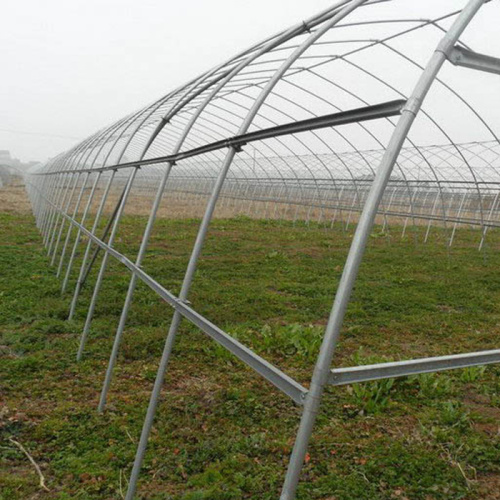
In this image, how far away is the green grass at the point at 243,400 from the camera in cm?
343

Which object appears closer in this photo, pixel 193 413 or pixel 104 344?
pixel 193 413

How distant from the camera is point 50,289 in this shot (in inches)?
317

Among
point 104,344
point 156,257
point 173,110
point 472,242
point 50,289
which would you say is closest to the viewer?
point 173,110

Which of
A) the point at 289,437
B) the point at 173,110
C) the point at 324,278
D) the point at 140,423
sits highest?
the point at 173,110

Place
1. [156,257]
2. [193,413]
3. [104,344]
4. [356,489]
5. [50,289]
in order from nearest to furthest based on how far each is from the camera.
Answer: [356,489]
[193,413]
[104,344]
[50,289]
[156,257]

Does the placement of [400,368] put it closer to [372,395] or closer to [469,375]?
[372,395]

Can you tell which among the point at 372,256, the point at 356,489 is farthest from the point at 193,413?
the point at 372,256

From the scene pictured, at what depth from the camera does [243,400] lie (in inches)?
177

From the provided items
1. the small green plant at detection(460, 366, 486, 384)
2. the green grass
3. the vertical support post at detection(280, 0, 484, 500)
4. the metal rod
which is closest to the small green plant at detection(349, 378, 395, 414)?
the green grass

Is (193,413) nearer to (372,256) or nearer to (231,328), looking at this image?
(231,328)

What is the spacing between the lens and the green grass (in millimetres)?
3430

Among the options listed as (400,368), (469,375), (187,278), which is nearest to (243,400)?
(187,278)

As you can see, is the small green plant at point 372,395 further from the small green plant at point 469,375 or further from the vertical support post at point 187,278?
the vertical support post at point 187,278

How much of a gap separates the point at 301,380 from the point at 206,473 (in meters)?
1.81
